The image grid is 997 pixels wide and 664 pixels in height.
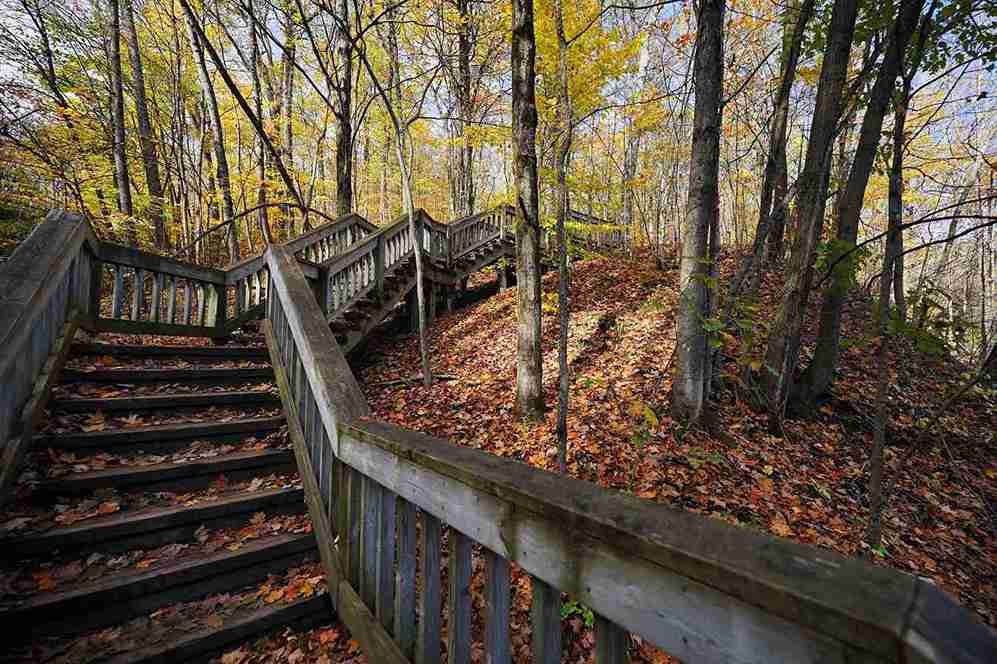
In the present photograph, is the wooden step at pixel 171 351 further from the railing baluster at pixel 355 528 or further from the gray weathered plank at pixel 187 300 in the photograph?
the railing baluster at pixel 355 528

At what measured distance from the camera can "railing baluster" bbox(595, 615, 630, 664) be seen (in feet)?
3.77

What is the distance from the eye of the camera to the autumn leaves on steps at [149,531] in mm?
2299

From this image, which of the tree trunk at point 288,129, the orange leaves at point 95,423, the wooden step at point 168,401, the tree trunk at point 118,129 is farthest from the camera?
the tree trunk at point 288,129

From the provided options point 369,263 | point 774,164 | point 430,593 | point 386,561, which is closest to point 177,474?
point 386,561

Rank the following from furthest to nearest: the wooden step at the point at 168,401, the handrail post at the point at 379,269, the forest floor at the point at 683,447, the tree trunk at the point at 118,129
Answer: the tree trunk at the point at 118,129
the handrail post at the point at 379,269
the wooden step at the point at 168,401
the forest floor at the point at 683,447

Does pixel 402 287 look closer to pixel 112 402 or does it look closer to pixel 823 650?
pixel 112 402

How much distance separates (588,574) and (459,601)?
2.53 ft

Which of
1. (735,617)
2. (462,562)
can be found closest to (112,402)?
(462,562)

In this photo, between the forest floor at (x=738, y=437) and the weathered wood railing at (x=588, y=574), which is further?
the forest floor at (x=738, y=437)

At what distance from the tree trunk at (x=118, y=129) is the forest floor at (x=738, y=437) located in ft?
24.4

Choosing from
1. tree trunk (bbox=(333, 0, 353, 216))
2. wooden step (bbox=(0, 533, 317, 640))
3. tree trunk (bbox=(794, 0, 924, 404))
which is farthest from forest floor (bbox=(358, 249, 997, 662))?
tree trunk (bbox=(333, 0, 353, 216))

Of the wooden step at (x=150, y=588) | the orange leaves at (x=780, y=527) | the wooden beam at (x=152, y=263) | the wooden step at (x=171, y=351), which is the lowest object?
the orange leaves at (x=780, y=527)

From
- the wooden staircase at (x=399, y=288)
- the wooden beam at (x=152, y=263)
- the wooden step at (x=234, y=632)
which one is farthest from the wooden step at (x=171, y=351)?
the wooden step at (x=234, y=632)

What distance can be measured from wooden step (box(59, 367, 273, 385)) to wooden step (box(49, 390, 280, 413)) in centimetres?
36
